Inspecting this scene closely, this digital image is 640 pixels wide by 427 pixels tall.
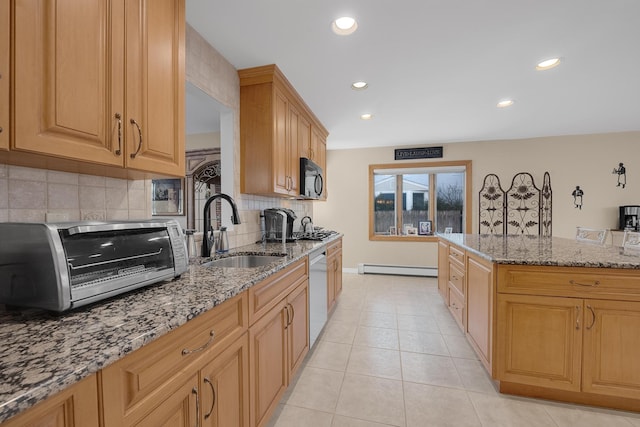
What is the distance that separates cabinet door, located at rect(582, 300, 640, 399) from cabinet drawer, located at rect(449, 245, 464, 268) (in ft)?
3.17

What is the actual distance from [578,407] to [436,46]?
2565 mm

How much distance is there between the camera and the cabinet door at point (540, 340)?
1620mm

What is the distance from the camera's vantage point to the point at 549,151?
4.37m

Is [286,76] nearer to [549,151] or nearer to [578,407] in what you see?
[578,407]

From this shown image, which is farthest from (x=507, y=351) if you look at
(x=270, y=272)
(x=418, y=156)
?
(x=418, y=156)

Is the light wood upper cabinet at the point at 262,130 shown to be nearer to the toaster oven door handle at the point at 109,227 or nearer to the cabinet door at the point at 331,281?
the cabinet door at the point at 331,281

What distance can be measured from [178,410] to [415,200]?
4.91 meters

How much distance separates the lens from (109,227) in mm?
920

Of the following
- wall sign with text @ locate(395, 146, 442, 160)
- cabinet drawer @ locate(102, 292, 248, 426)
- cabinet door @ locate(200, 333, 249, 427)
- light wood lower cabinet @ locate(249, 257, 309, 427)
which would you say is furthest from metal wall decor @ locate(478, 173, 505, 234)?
cabinet drawer @ locate(102, 292, 248, 426)

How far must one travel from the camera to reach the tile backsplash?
0.94 m

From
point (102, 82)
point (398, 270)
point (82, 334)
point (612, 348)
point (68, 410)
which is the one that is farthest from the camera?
point (398, 270)

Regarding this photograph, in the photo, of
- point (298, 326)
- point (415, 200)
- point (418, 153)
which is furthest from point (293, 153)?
point (415, 200)

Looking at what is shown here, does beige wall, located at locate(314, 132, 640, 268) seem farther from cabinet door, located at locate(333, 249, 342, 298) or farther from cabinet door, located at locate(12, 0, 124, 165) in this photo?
cabinet door, located at locate(12, 0, 124, 165)

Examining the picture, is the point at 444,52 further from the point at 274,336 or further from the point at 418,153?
the point at 418,153
